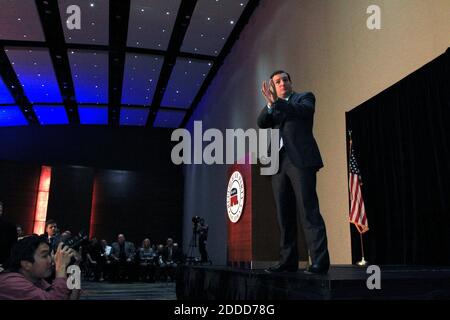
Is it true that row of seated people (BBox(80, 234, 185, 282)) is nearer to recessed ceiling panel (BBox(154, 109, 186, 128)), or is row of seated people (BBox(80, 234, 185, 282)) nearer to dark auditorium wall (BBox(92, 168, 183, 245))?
dark auditorium wall (BBox(92, 168, 183, 245))

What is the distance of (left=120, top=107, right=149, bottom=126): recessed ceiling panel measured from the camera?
12992 mm

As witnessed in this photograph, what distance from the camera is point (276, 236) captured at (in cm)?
439

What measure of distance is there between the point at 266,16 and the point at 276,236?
446cm

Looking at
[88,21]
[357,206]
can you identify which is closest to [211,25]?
[88,21]

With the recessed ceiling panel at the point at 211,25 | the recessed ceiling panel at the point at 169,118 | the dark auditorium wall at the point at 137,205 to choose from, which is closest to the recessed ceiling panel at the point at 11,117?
the dark auditorium wall at the point at 137,205

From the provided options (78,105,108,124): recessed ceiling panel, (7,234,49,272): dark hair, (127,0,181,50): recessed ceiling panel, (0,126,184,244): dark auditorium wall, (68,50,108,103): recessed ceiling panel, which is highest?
(127,0,181,50): recessed ceiling panel

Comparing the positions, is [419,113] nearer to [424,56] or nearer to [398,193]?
[424,56]

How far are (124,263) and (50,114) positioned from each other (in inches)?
242

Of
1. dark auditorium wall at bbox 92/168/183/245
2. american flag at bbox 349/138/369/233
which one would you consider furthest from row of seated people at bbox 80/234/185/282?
american flag at bbox 349/138/369/233

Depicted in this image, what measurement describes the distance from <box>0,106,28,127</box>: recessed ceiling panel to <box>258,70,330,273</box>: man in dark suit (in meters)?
12.0

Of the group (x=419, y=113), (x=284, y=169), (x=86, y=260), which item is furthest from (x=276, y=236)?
(x=86, y=260)

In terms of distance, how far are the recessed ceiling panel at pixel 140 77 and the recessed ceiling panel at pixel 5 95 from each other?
3130mm

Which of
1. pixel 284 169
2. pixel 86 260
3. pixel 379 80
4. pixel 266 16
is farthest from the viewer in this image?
pixel 86 260

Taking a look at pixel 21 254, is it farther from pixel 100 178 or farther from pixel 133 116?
pixel 100 178
